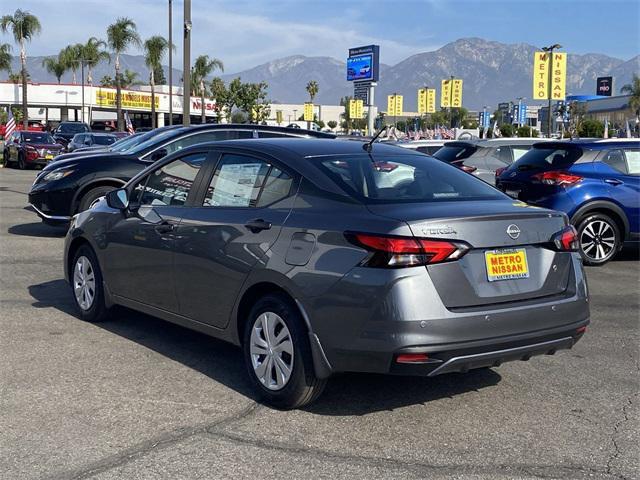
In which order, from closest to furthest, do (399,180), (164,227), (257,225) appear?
(257,225) → (399,180) → (164,227)

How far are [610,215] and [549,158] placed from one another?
3.70 ft

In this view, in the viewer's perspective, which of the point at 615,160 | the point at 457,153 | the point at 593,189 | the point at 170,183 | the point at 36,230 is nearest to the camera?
the point at 170,183

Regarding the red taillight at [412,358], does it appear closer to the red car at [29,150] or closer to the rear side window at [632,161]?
the rear side window at [632,161]

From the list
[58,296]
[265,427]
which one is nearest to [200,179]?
[265,427]

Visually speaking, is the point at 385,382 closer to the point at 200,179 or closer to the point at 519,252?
the point at 519,252

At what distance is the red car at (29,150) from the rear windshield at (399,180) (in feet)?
87.5

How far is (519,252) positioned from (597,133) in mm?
61693

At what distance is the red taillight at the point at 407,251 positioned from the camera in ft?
14.0

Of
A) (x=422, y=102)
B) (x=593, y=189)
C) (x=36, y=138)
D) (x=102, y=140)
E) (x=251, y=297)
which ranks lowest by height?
(x=251, y=297)

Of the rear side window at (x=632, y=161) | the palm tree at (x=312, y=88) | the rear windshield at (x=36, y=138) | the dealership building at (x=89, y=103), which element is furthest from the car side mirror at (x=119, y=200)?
the palm tree at (x=312, y=88)

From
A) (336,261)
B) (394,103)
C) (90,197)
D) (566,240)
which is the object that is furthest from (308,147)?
(394,103)

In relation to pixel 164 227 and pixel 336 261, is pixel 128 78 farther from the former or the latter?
pixel 336 261

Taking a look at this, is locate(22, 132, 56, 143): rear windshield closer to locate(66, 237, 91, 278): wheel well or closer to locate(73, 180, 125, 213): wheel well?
locate(73, 180, 125, 213): wheel well

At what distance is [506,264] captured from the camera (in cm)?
451
